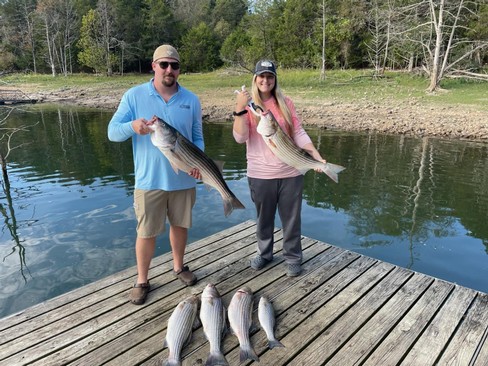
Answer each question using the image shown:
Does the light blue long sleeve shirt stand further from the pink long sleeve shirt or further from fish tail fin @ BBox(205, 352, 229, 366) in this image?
fish tail fin @ BBox(205, 352, 229, 366)

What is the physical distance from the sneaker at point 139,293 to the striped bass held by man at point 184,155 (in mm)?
1197

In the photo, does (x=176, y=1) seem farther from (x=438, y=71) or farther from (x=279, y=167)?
(x=279, y=167)

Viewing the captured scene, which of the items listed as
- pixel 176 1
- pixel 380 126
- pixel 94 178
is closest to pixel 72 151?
pixel 94 178

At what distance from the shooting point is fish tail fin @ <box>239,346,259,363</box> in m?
3.16

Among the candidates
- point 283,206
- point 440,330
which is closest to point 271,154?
point 283,206

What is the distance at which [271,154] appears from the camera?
13.5 feet

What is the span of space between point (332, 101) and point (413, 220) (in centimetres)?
1452

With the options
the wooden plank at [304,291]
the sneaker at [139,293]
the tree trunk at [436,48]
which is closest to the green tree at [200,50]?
the tree trunk at [436,48]

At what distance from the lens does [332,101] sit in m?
21.4

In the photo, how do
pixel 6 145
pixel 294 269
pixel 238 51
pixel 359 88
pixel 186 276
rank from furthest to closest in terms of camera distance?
pixel 238 51, pixel 359 88, pixel 6 145, pixel 294 269, pixel 186 276

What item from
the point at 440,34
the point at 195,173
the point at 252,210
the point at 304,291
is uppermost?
the point at 440,34

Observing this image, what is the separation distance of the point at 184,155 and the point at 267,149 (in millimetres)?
977

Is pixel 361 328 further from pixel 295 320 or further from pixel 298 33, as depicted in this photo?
pixel 298 33

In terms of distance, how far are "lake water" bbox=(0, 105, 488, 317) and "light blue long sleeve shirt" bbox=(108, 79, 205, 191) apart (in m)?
2.90
